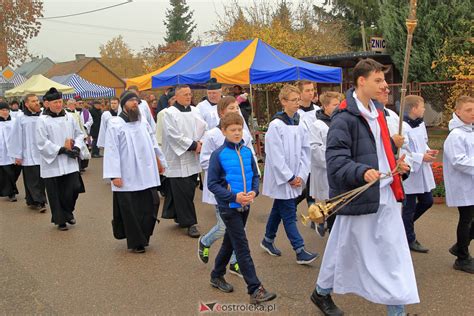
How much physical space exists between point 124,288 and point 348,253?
2.25 m

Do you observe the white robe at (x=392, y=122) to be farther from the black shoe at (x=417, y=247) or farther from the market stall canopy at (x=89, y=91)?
the market stall canopy at (x=89, y=91)

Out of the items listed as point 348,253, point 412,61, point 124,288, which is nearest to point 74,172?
point 124,288

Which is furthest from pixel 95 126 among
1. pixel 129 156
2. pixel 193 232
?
pixel 129 156

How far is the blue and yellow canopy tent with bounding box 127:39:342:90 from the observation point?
12.3 metres

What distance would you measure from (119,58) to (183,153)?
7184cm

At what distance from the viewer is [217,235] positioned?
4988mm

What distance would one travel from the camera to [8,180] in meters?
9.98

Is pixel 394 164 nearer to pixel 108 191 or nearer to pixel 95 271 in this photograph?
pixel 95 271

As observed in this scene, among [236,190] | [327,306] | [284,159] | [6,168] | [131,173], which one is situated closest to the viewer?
[327,306]

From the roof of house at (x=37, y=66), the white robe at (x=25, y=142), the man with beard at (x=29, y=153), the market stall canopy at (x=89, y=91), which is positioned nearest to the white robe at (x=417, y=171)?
the man with beard at (x=29, y=153)

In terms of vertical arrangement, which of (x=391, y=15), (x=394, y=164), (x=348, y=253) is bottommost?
(x=348, y=253)

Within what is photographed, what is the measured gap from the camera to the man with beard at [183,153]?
6.66 metres

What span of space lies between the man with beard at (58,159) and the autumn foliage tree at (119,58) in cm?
6803

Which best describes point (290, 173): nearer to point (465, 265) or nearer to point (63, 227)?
point (465, 265)
